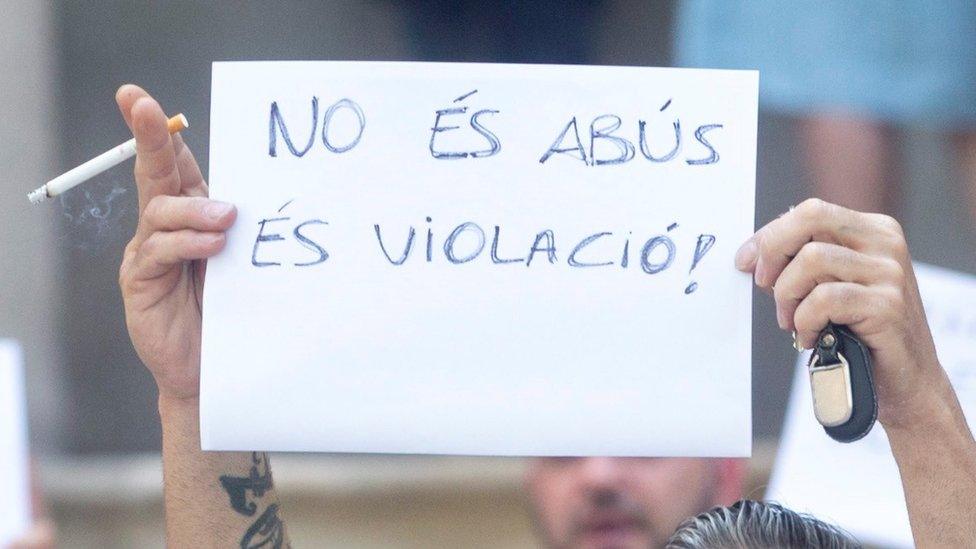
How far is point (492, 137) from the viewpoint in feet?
6.04

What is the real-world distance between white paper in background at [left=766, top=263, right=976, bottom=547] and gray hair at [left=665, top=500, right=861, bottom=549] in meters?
0.56

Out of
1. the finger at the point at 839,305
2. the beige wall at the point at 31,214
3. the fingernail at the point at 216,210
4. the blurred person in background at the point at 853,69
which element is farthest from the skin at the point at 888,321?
the beige wall at the point at 31,214

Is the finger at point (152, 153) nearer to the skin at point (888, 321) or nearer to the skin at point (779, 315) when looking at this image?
the skin at point (779, 315)

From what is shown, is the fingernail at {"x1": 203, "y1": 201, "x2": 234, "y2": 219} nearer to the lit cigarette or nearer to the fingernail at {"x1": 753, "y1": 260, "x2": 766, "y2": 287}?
the lit cigarette

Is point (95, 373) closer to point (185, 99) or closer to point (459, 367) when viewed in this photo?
point (185, 99)

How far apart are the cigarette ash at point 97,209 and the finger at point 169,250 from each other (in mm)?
85

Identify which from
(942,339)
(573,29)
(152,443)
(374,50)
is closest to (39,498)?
(152,443)

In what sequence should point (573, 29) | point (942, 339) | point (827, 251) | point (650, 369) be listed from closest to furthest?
point (827, 251) < point (650, 369) < point (942, 339) < point (573, 29)

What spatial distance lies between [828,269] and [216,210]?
2.39 feet

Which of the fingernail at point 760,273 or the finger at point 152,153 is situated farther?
the finger at point 152,153

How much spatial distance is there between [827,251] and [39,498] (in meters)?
2.91

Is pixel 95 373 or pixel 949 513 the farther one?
pixel 95 373

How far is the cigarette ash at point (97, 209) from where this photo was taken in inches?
79.2

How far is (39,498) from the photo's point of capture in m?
4.04
